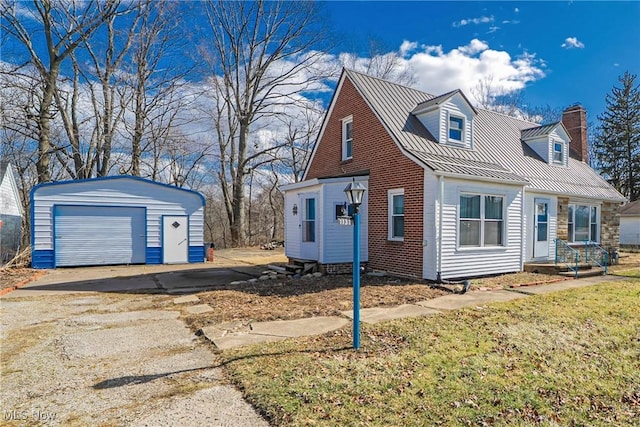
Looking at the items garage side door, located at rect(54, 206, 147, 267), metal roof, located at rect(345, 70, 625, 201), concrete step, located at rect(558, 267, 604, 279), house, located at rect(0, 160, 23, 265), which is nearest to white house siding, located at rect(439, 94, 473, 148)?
metal roof, located at rect(345, 70, 625, 201)

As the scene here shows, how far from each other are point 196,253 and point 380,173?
9.16 m

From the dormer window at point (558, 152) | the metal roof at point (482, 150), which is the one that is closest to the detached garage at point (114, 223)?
the metal roof at point (482, 150)

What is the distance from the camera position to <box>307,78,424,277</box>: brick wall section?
33.8 feet

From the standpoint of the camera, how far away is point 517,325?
19.9 ft

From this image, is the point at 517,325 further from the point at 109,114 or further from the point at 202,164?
the point at 202,164

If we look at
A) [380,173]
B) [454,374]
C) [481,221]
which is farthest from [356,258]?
[481,221]

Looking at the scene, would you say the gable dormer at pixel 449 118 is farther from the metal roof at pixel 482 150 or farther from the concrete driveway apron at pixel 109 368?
the concrete driveway apron at pixel 109 368

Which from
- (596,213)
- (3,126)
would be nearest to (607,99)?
(596,213)

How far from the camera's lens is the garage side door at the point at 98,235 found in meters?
13.9

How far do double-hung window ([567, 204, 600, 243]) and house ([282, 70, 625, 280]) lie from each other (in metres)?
0.08

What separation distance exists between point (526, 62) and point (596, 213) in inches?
338

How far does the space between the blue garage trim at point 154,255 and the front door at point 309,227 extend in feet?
22.4

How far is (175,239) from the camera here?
15625mm

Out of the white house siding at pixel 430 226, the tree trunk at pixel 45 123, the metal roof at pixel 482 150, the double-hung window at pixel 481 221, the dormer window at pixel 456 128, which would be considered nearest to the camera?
the white house siding at pixel 430 226
